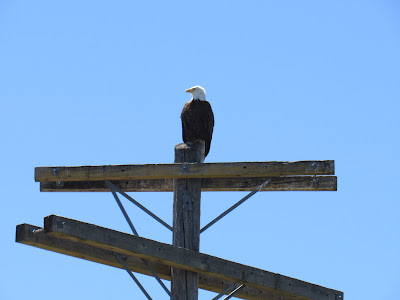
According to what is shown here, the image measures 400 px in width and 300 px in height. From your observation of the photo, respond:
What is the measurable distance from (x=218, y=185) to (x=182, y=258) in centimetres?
67

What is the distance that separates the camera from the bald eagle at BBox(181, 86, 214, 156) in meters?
8.01

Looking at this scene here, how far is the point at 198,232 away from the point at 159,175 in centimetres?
45

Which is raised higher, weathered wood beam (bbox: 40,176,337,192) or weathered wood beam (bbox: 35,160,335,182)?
weathered wood beam (bbox: 35,160,335,182)

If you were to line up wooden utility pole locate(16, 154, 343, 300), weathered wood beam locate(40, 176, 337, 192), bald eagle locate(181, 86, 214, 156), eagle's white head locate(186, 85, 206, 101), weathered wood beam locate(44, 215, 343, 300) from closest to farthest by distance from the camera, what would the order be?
weathered wood beam locate(44, 215, 343, 300)
wooden utility pole locate(16, 154, 343, 300)
weathered wood beam locate(40, 176, 337, 192)
bald eagle locate(181, 86, 214, 156)
eagle's white head locate(186, 85, 206, 101)

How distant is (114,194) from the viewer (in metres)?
5.72

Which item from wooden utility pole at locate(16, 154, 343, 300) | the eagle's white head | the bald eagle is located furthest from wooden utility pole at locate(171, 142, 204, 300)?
the eagle's white head

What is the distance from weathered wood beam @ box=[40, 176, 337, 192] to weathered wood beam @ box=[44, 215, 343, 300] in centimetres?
60

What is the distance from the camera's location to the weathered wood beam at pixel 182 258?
5.02 meters

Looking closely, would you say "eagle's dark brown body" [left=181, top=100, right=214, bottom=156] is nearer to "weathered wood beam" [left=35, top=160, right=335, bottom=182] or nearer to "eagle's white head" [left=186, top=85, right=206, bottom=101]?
"eagle's white head" [left=186, top=85, right=206, bottom=101]

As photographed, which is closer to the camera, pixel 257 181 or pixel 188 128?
pixel 257 181

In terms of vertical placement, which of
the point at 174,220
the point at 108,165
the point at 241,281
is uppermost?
the point at 108,165

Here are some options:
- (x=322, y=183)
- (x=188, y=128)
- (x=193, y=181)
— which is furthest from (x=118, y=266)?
(x=188, y=128)

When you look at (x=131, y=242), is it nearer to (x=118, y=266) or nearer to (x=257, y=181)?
(x=118, y=266)

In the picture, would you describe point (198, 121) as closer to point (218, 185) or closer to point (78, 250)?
point (218, 185)
